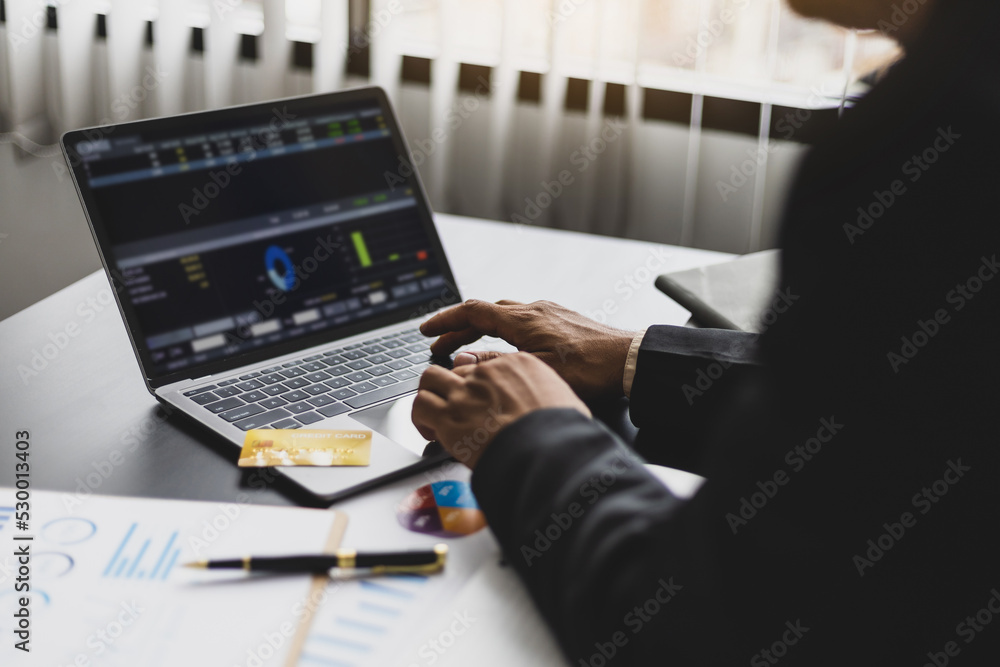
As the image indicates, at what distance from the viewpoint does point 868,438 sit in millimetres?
511

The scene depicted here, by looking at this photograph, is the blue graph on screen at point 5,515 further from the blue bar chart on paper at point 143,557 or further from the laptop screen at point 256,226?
the laptop screen at point 256,226

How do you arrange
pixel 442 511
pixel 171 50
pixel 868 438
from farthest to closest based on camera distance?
pixel 171 50, pixel 442 511, pixel 868 438

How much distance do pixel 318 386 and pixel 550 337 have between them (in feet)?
0.81

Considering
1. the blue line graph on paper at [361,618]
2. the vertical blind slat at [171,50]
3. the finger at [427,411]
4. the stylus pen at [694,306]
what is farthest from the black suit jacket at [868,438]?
the vertical blind slat at [171,50]

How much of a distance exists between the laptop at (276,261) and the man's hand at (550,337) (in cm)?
5

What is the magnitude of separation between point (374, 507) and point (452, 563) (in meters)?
0.09

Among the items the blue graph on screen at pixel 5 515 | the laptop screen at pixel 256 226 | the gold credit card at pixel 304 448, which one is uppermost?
the laptop screen at pixel 256 226

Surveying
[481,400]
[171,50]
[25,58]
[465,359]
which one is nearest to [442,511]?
[481,400]

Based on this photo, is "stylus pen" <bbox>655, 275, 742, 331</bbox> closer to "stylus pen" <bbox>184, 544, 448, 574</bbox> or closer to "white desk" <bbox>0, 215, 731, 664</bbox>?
"white desk" <bbox>0, 215, 731, 664</bbox>

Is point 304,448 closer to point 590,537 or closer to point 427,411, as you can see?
point 427,411

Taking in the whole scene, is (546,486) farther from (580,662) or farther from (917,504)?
(917,504)

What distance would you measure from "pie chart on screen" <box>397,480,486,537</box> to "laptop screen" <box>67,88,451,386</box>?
0.31m

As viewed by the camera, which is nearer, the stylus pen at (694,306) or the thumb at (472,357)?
the thumb at (472,357)

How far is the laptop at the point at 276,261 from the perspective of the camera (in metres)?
0.89
